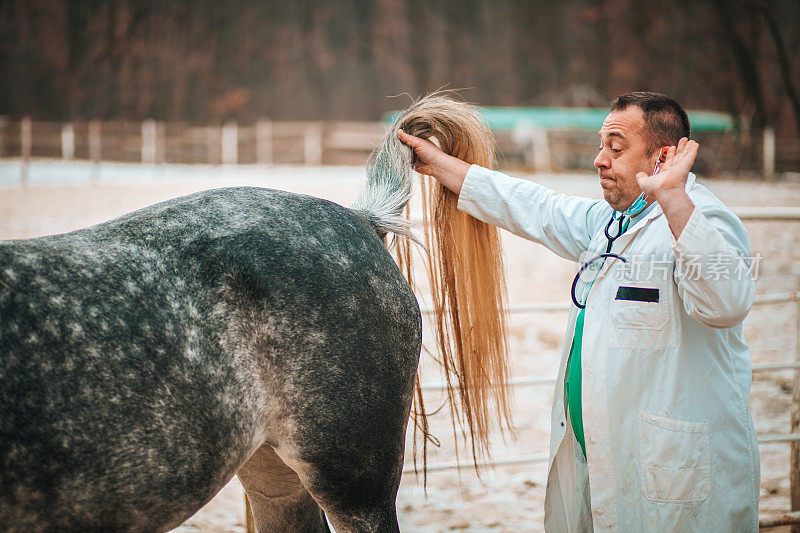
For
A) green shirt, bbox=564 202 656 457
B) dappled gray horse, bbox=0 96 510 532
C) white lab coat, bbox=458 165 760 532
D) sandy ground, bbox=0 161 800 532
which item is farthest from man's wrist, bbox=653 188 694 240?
sandy ground, bbox=0 161 800 532

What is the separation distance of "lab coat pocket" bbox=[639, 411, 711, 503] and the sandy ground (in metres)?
1.31

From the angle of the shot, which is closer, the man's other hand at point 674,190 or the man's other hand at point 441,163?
the man's other hand at point 674,190

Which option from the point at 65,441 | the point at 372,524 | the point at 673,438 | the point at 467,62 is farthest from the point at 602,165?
the point at 467,62

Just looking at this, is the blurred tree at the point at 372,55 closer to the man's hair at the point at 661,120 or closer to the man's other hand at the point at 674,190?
the man's hair at the point at 661,120

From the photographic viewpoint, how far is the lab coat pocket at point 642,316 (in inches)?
64.2

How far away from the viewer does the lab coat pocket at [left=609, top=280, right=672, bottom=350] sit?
5.35 ft

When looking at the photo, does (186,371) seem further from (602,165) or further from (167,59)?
(167,59)

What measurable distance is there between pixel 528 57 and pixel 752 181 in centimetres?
1128

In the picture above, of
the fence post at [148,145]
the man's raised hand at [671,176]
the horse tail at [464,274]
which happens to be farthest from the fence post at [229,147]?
the man's raised hand at [671,176]

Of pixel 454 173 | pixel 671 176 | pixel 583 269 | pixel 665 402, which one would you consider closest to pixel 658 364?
pixel 665 402

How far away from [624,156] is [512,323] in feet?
15.4

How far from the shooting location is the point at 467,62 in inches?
1006

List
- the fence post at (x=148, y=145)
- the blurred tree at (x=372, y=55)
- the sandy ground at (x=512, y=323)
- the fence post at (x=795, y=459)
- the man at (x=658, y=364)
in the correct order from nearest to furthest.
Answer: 1. the man at (x=658, y=364)
2. the fence post at (x=795, y=459)
3. the sandy ground at (x=512, y=323)
4. the fence post at (x=148, y=145)
5. the blurred tree at (x=372, y=55)

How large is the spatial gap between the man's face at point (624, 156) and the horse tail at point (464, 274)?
0.42 metres
